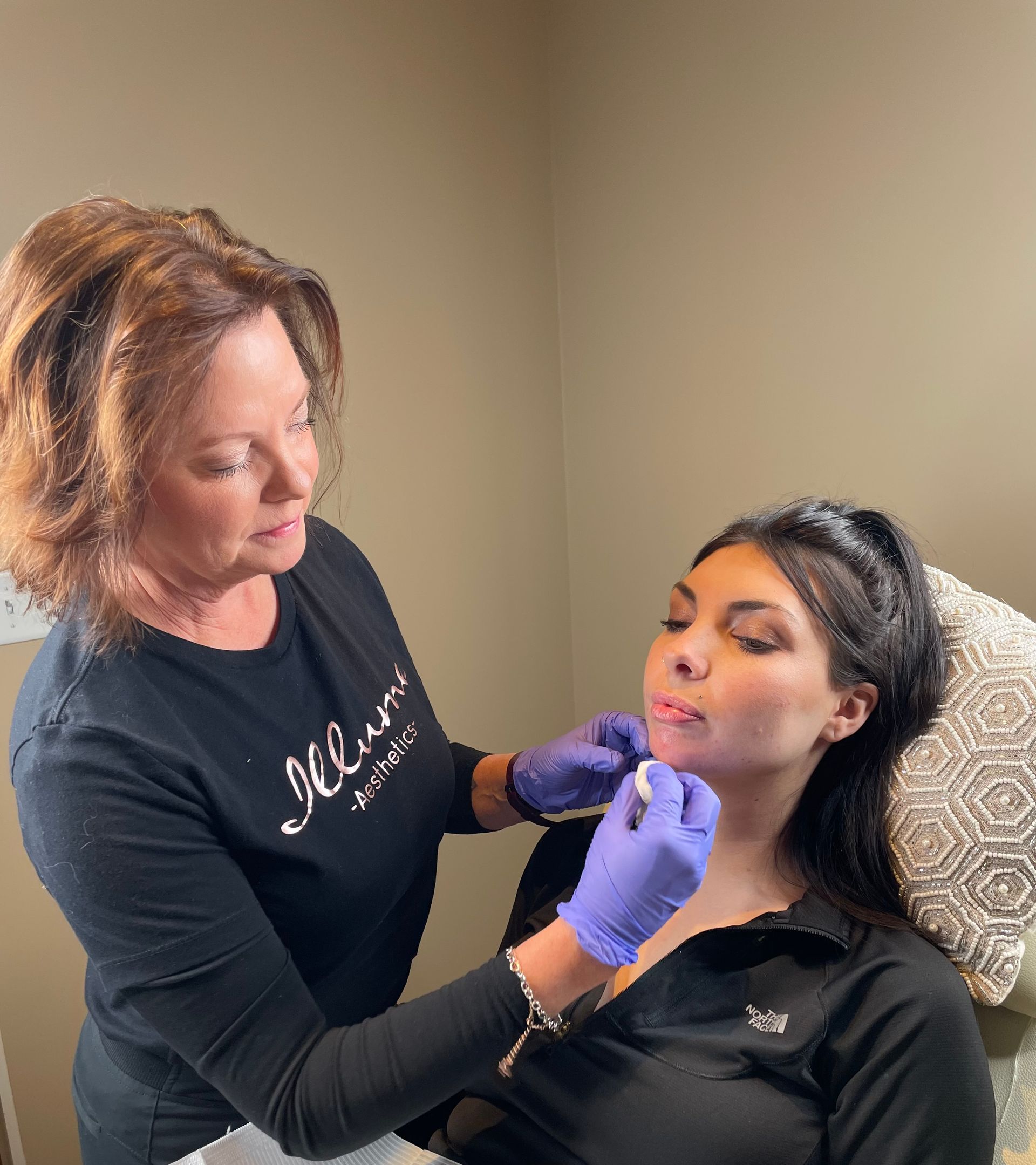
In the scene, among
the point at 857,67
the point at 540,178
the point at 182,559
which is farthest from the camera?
the point at 540,178

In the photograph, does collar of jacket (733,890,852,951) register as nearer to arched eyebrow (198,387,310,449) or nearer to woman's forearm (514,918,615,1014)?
woman's forearm (514,918,615,1014)

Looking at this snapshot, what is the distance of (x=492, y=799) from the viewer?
138 cm

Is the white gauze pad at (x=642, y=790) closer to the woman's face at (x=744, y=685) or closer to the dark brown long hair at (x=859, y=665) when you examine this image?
the woman's face at (x=744, y=685)

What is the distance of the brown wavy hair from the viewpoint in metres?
0.77

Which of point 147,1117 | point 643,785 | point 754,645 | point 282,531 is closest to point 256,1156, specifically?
point 147,1117

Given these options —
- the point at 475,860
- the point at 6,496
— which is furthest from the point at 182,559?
the point at 475,860

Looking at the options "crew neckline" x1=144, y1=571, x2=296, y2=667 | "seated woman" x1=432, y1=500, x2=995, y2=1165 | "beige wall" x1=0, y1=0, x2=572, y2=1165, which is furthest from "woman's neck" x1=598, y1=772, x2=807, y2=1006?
"beige wall" x1=0, y1=0, x2=572, y2=1165

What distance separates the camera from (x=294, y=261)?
5.69ft

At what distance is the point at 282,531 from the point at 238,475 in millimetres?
88

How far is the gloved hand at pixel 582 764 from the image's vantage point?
1.33m

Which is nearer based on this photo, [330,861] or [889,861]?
[330,861]

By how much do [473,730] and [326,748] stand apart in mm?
1265

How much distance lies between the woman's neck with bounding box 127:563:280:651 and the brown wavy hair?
0.06 m

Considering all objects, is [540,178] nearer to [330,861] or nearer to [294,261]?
[294,261]
